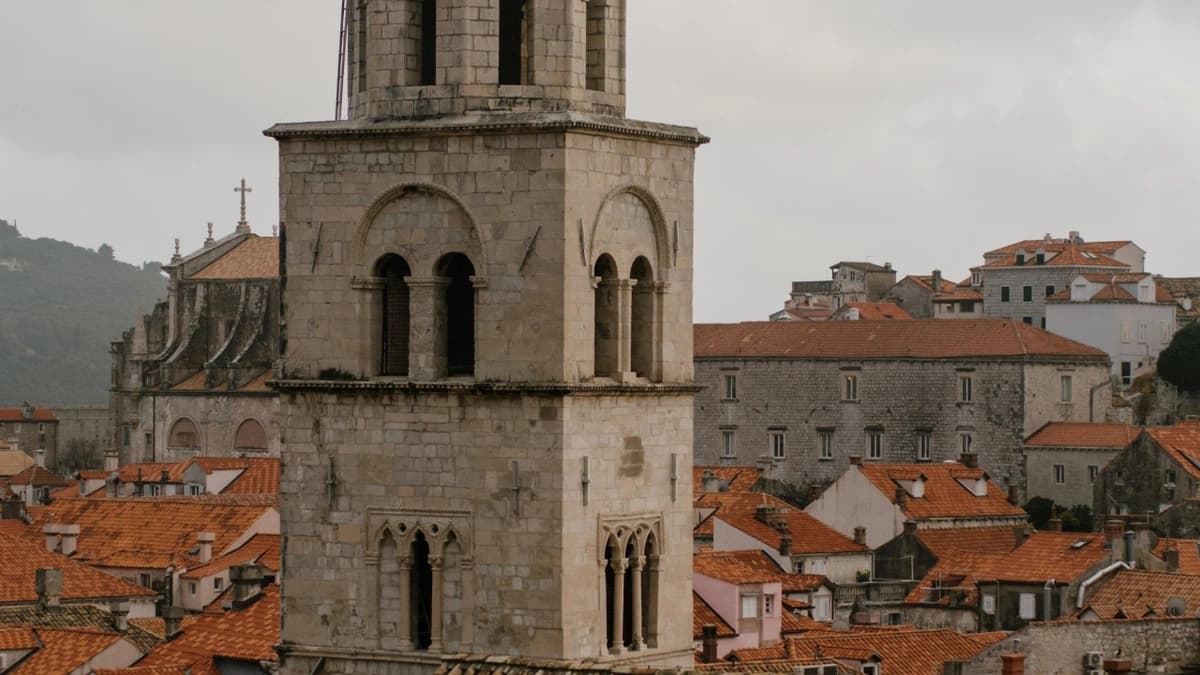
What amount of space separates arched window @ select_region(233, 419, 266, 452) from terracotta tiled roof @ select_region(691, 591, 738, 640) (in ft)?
223

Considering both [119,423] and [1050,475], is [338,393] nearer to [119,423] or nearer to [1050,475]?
[1050,475]

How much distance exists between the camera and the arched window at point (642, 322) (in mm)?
31828

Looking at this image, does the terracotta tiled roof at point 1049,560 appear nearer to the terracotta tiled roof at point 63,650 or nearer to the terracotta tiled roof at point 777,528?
the terracotta tiled roof at point 777,528

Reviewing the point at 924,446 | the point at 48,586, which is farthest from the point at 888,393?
the point at 48,586

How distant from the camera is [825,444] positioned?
118 m

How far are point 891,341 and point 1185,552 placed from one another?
4211cm

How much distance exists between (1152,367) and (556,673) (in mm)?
101865

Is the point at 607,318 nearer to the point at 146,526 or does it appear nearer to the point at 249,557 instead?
the point at 249,557

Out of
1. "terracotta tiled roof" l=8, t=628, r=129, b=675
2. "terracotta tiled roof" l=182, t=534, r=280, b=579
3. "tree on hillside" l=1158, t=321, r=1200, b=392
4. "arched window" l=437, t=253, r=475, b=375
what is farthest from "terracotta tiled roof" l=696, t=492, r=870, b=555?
"arched window" l=437, t=253, r=475, b=375

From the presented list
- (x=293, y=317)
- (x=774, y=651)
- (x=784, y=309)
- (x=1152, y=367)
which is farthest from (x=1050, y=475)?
(x=293, y=317)

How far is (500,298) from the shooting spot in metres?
30.4

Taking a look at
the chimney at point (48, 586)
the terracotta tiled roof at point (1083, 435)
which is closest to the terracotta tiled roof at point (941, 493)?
the terracotta tiled roof at point (1083, 435)

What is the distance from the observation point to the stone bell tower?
99.4 ft

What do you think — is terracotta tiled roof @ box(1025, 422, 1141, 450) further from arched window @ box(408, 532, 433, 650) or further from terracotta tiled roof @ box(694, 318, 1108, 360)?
arched window @ box(408, 532, 433, 650)
